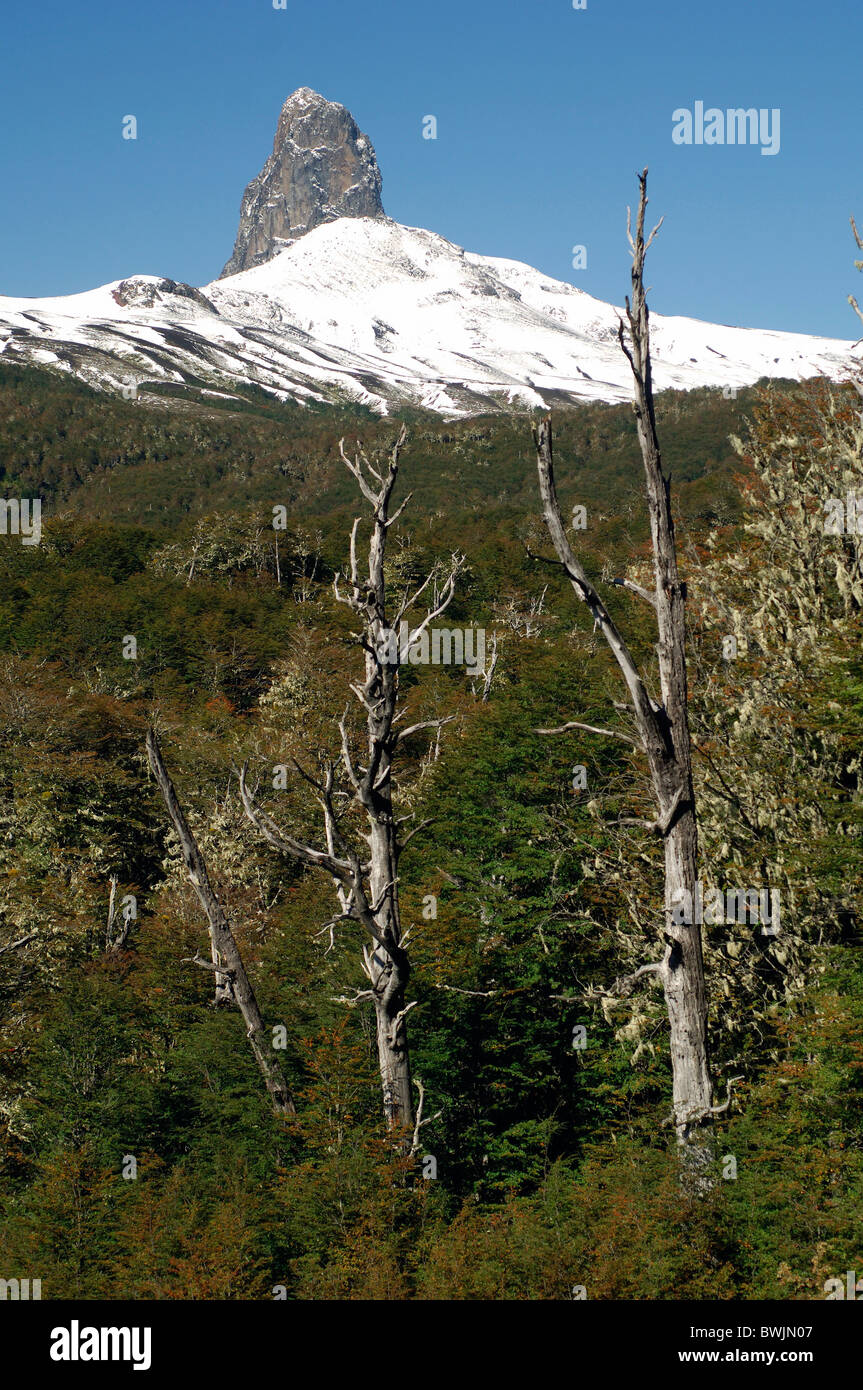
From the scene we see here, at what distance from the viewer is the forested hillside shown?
9.71 m

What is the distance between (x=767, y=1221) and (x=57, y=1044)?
47.4 ft

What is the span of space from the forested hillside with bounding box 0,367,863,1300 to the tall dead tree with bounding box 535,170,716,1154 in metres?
0.44

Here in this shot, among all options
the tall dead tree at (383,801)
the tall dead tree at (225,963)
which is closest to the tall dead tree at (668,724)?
the tall dead tree at (383,801)

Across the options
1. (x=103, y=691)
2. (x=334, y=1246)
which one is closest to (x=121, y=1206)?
(x=334, y=1246)

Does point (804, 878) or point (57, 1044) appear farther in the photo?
point (57, 1044)

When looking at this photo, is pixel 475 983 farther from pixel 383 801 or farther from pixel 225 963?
pixel 383 801

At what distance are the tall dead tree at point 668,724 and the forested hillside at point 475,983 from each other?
1.43ft

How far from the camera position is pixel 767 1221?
8.95 metres

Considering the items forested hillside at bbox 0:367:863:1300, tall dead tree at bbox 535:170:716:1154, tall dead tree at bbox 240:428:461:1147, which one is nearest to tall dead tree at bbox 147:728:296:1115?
forested hillside at bbox 0:367:863:1300

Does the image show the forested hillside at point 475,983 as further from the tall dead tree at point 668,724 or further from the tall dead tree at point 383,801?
the tall dead tree at point 668,724

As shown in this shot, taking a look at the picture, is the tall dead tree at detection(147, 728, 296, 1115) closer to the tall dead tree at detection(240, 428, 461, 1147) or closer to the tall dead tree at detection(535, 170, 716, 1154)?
the tall dead tree at detection(240, 428, 461, 1147)

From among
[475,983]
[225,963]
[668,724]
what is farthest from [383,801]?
[475,983]

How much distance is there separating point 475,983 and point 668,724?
40.3 ft
